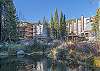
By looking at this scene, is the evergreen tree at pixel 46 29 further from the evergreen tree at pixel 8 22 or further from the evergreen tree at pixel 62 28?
the evergreen tree at pixel 8 22

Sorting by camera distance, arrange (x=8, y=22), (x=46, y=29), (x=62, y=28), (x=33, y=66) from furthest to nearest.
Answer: (x=46, y=29) → (x=62, y=28) → (x=8, y=22) → (x=33, y=66)

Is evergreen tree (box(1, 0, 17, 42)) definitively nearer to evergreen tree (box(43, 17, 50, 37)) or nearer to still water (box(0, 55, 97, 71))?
still water (box(0, 55, 97, 71))

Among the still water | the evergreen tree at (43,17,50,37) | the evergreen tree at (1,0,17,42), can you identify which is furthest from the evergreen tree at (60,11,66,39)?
the still water

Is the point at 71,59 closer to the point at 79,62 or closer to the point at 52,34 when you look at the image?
the point at 79,62

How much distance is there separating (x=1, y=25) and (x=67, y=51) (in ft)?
84.9

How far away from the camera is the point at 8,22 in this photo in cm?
6488

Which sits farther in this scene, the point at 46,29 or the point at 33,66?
the point at 46,29

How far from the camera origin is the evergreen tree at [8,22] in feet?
206

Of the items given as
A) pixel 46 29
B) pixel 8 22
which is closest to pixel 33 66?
pixel 8 22

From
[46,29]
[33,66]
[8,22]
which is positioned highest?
[8,22]

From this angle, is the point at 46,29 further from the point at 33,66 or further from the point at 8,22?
the point at 33,66

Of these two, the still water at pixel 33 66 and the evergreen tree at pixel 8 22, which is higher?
the evergreen tree at pixel 8 22

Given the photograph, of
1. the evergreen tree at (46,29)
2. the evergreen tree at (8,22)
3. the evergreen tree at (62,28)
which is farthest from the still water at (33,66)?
the evergreen tree at (46,29)

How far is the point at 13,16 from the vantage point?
222 feet
